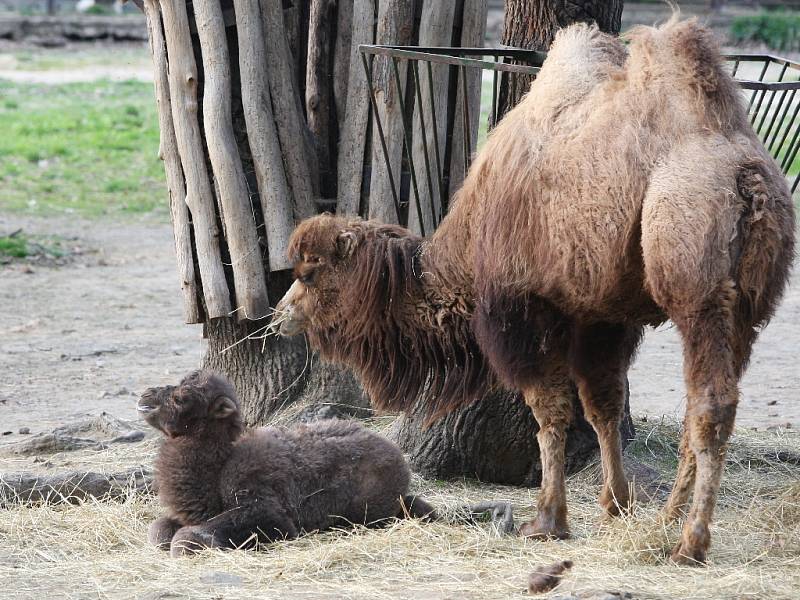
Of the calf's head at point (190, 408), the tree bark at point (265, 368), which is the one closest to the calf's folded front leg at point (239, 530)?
the calf's head at point (190, 408)

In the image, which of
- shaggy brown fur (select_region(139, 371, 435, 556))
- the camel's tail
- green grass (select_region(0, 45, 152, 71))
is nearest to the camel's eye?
shaggy brown fur (select_region(139, 371, 435, 556))

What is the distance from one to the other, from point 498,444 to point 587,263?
5.54 feet

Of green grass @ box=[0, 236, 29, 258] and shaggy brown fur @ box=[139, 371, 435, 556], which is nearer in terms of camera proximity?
shaggy brown fur @ box=[139, 371, 435, 556]

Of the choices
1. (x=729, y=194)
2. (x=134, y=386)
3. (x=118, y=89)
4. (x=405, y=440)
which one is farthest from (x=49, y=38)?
(x=729, y=194)

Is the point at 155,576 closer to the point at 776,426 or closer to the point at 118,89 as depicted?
the point at 776,426

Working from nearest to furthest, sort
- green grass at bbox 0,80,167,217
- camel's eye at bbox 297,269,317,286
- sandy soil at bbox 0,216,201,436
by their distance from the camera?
1. camel's eye at bbox 297,269,317,286
2. sandy soil at bbox 0,216,201,436
3. green grass at bbox 0,80,167,217

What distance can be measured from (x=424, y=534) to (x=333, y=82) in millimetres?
2833

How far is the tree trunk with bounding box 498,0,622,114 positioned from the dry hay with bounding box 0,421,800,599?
2.11 meters

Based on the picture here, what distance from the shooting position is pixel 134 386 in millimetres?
8102

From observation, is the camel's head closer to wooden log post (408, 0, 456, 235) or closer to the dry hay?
wooden log post (408, 0, 456, 235)

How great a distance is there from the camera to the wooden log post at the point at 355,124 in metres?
6.50

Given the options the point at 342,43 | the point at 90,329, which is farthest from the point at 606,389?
the point at 90,329

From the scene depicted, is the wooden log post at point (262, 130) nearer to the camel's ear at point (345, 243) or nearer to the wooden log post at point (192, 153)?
the wooden log post at point (192, 153)

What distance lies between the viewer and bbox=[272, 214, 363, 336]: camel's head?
5.44 meters
